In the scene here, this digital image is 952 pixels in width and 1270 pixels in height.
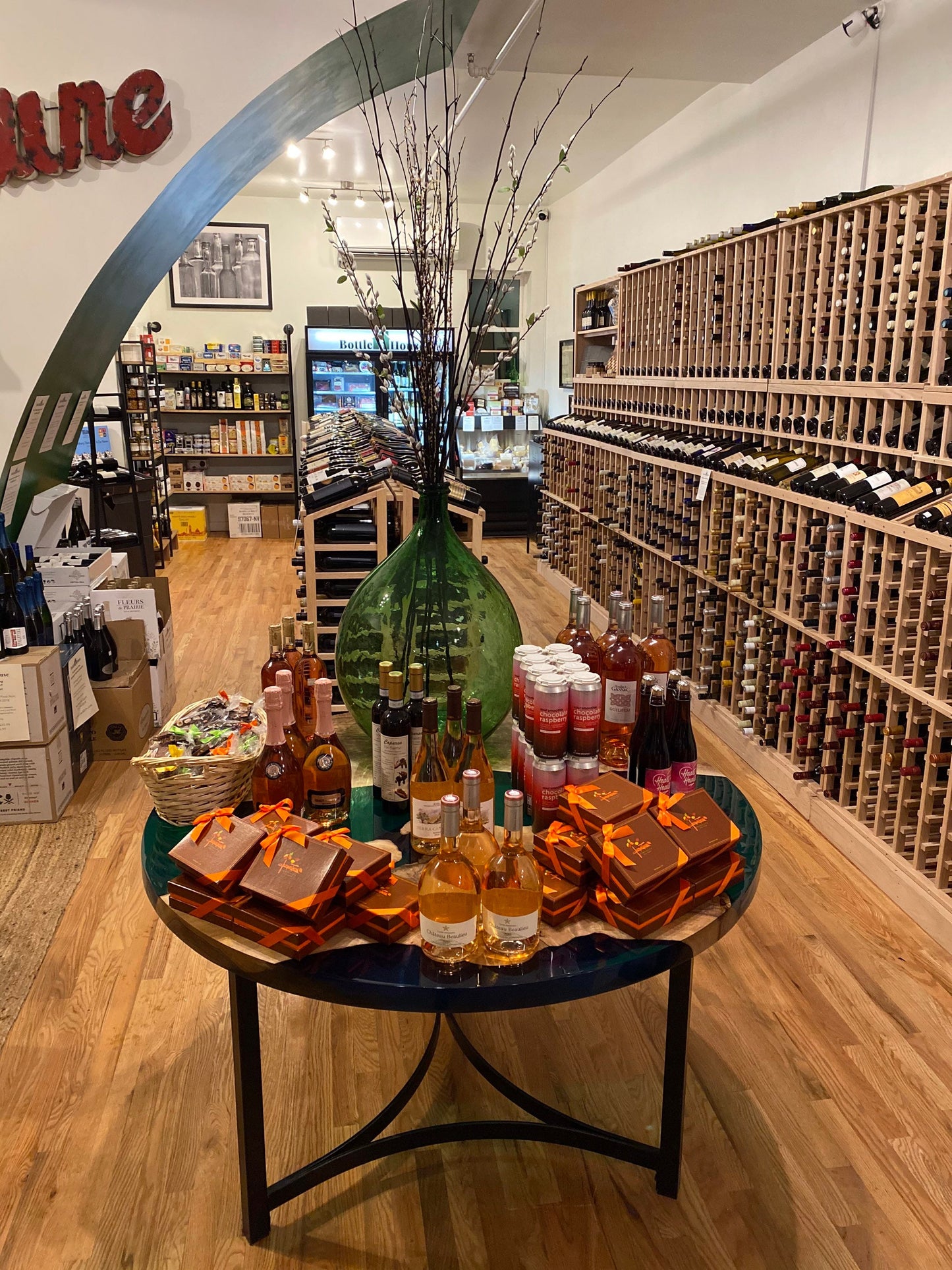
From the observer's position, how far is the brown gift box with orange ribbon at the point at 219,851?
148cm

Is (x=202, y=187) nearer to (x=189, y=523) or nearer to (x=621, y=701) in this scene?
(x=621, y=701)

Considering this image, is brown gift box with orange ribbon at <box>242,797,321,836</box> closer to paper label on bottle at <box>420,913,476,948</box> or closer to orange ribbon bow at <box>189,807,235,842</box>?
orange ribbon bow at <box>189,807,235,842</box>

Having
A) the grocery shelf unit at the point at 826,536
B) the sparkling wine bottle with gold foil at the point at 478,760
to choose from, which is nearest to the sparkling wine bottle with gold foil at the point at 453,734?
the sparkling wine bottle with gold foil at the point at 478,760

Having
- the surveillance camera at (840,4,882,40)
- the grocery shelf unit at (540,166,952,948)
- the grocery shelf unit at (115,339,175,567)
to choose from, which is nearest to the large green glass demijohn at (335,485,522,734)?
the grocery shelf unit at (540,166,952,948)

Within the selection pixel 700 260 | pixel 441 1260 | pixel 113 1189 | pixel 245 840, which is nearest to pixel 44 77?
pixel 700 260

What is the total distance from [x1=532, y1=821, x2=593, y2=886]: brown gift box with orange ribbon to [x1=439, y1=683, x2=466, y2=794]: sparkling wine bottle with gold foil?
21cm

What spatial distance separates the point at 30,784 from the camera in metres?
3.46

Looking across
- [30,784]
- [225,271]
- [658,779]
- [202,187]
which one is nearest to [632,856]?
[658,779]

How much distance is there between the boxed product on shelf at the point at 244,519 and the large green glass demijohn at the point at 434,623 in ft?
26.4

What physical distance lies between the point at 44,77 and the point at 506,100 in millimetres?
3305

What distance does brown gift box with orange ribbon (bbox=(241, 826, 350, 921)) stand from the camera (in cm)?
143

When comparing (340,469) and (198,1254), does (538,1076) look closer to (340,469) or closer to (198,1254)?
(198,1254)

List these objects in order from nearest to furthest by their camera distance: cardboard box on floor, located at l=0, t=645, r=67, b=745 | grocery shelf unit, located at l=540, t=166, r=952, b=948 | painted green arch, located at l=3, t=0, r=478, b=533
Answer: grocery shelf unit, located at l=540, t=166, r=952, b=948, cardboard box on floor, located at l=0, t=645, r=67, b=745, painted green arch, located at l=3, t=0, r=478, b=533

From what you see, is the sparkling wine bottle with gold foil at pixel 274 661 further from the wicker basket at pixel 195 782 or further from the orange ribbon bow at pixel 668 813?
the orange ribbon bow at pixel 668 813
